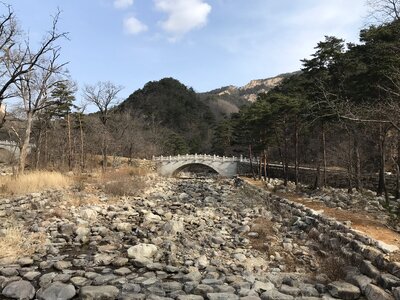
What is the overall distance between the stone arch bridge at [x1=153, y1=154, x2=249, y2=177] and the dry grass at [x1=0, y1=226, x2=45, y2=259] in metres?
40.9

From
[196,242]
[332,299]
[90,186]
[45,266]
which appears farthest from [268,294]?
[90,186]

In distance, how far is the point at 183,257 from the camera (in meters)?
9.57

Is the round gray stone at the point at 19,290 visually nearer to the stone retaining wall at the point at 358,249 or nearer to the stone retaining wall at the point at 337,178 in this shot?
the stone retaining wall at the point at 358,249

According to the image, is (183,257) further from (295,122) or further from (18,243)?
(295,122)

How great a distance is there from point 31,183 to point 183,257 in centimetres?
1166

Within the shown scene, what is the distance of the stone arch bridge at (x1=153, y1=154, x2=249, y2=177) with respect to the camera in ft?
170

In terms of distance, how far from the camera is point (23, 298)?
681cm

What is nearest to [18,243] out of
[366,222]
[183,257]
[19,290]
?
[19,290]

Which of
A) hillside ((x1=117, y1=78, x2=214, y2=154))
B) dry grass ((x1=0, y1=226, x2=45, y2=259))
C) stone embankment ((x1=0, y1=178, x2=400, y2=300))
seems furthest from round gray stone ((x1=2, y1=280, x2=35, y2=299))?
hillside ((x1=117, y1=78, x2=214, y2=154))

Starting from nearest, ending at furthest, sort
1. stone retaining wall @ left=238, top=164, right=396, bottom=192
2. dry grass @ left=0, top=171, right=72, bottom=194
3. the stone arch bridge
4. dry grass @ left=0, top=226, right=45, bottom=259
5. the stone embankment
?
the stone embankment < dry grass @ left=0, top=226, right=45, bottom=259 < dry grass @ left=0, top=171, right=72, bottom=194 < stone retaining wall @ left=238, top=164, right=396, bottom=192 < the stone arch bridge

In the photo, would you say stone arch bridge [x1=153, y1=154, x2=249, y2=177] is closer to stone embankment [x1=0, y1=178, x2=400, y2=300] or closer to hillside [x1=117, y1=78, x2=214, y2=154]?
hillside [x1=117, y1=78, x2=214, y2=154]

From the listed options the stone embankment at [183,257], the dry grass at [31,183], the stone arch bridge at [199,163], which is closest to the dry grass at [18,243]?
the stone embankment at [183,257]

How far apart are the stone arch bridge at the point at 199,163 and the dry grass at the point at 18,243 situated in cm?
4093

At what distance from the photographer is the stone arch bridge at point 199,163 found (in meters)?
51.9
